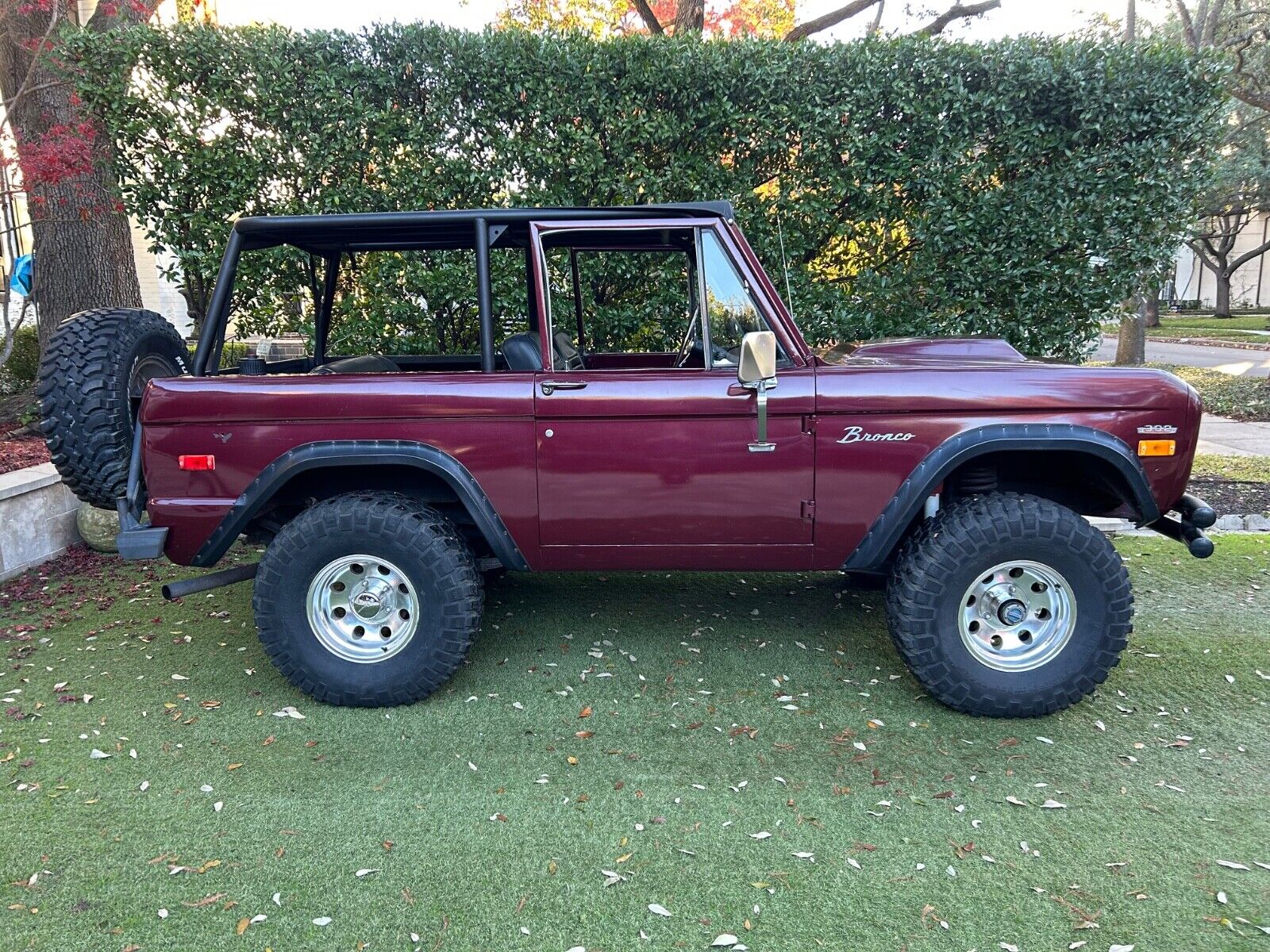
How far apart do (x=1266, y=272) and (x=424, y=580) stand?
4973 centimetres

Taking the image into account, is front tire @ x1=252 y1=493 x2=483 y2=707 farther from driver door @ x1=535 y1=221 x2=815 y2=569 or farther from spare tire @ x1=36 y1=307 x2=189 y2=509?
spare tire @ x1=36 y1=307 x2=189 y2=509

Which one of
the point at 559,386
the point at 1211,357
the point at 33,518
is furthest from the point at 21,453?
the point at 1211,357

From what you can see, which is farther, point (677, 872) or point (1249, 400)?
point (1249, 400)

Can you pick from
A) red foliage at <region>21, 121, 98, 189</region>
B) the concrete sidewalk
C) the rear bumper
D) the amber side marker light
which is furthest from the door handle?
the concrete sidewalk

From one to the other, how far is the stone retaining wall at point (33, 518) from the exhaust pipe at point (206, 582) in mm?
2002

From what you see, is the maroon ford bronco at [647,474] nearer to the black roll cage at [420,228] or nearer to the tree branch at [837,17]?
the black roll cage at [420,228]

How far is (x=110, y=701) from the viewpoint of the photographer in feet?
11.6

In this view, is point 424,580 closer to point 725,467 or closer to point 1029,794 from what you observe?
point 725,467

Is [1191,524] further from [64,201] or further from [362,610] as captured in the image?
[64,201]

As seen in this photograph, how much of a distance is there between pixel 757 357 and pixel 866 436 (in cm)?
66

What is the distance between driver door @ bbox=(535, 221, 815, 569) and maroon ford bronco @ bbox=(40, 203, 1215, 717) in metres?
0.01

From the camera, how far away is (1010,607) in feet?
11.1

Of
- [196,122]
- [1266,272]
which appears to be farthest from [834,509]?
[1266,272]

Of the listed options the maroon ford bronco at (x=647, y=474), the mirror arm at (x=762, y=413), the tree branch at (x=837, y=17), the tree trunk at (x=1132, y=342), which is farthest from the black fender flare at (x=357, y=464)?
the tree trunk at (x=1132, y=342)
